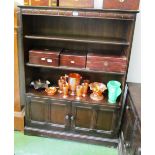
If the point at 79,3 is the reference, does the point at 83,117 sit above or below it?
below

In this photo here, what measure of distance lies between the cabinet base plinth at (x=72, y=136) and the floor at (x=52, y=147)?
0.05m

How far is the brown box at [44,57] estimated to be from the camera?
2088 mm

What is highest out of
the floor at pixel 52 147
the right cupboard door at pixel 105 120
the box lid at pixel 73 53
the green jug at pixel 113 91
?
the box lid at pixel 73 53

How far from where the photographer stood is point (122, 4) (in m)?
1.84

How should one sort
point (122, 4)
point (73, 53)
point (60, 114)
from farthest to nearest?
point (60, 114) → point (73, 53) → point (122, 4)

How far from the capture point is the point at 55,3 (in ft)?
6.35

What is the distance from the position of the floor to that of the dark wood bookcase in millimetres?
69

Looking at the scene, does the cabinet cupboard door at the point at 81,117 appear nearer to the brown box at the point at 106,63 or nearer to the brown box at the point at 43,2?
the brown box at the point at 106,63

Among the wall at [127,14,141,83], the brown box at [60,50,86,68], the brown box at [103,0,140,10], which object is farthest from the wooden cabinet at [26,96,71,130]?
the brown box at [103,0,140,10]

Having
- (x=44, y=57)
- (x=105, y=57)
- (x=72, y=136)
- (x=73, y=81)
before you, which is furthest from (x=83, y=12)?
(x=72, y=136)

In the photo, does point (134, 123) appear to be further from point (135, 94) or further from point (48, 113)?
point (48, 113)

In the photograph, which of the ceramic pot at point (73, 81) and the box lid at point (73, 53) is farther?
the ceramic pot at point (73, 81)

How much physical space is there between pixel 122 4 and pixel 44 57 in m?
0.99

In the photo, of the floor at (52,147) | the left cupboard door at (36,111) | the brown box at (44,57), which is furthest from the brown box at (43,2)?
the floor at (52,147)
